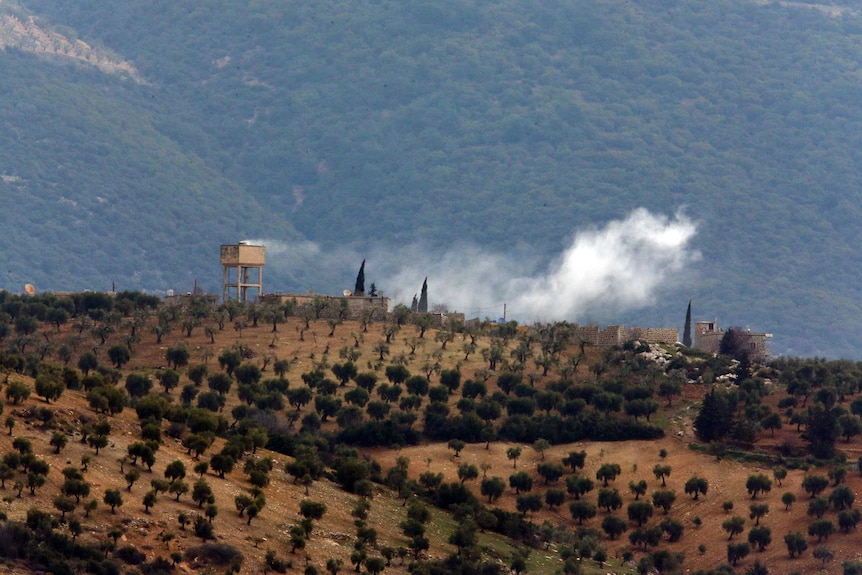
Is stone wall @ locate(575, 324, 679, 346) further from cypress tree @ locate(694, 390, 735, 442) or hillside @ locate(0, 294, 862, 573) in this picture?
cypress tree @ locate(694, 390, 735, 442)

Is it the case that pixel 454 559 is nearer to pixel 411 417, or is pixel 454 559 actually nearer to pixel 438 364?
pixel 411 417

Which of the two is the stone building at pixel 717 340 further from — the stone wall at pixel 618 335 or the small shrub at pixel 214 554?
the small shrub at pixel 214 554

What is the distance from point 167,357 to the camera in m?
106

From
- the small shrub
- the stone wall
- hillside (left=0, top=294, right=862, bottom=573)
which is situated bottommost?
the small shrub

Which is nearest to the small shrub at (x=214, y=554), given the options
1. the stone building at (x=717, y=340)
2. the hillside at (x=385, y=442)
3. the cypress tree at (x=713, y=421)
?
the hillside at (x=385, y=442)

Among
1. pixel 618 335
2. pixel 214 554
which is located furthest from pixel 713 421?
pixel 214 554

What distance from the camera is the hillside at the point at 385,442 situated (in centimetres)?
6500

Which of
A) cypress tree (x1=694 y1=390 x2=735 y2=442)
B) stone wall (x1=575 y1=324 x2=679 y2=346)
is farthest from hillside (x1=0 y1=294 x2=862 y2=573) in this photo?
stone wall (x1=575 y1=324 x2=679 y2=346)

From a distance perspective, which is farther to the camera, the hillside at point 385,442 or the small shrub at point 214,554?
the hillside at point 385,442

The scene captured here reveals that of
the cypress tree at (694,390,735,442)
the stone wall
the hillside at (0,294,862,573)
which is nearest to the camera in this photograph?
the hillside at (0,294,862,573)

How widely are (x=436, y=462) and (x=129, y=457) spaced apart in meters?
31.5

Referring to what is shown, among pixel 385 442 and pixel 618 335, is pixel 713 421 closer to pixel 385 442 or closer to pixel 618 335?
pixel 385 442

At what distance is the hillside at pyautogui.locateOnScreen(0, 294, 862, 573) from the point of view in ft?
213

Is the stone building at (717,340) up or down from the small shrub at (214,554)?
up
